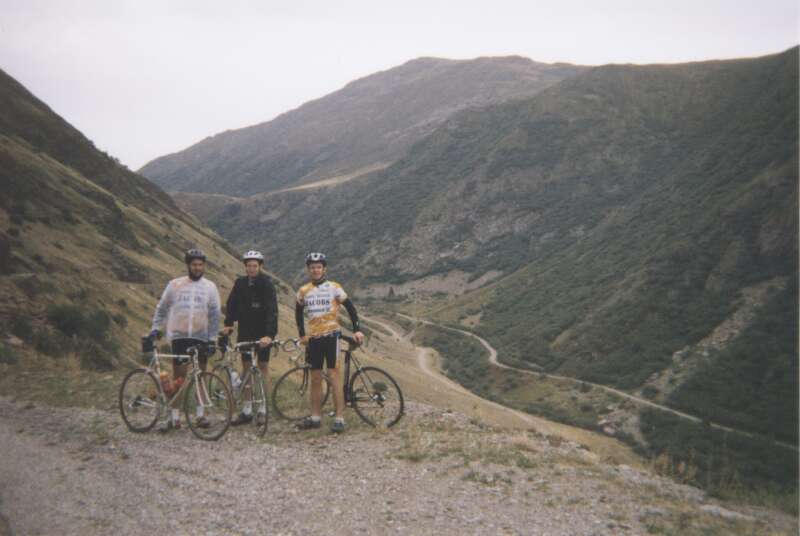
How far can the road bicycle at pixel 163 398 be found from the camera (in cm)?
852

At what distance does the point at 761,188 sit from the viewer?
4997 centimetres

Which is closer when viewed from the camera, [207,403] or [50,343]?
[207,403]

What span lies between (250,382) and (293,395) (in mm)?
1554

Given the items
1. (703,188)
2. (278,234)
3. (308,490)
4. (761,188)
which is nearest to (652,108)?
(703,188)

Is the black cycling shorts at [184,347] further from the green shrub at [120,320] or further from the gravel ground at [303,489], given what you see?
the green shrub at [120,320]

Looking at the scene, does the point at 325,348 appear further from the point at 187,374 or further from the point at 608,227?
the point at 608,227

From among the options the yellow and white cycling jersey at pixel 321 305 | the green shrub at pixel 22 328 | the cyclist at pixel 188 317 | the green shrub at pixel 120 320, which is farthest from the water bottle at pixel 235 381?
the green shrub at pixel 120 320

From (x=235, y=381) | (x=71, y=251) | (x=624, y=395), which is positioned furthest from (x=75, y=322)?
(x=624, y=395)

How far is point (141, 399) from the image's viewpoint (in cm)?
882

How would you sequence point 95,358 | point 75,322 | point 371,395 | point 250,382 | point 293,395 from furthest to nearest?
1. point 75,322
2. point 95,358
3. point 293,395
4. point 371,395
5. point 250,382

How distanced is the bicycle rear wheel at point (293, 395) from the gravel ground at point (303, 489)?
79 cm

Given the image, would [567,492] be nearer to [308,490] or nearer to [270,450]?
[308,490]

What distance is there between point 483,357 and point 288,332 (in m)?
29.9

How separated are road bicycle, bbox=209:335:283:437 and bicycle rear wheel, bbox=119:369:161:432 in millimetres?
1058
